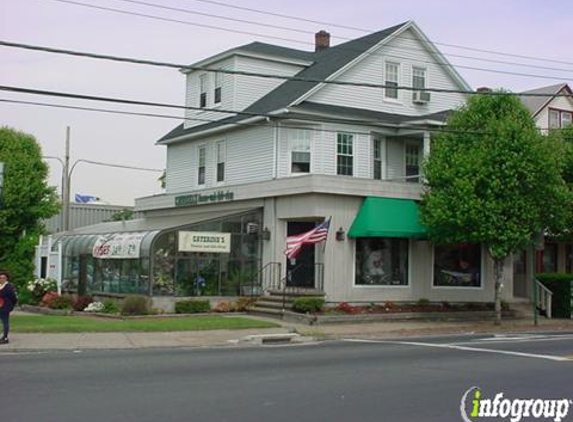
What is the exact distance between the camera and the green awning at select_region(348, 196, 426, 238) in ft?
91.0

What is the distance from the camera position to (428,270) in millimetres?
30094

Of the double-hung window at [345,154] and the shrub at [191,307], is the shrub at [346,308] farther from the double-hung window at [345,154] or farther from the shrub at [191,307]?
the double-hung window at [345,154]

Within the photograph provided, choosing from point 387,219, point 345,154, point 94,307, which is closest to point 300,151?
point 345,154

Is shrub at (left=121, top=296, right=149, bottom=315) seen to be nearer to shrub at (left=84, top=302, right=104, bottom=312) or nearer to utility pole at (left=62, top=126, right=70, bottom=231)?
shrub at (left=84, top=302, right=104, bottom=312)

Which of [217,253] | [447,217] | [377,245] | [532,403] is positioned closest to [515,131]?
[447,217]

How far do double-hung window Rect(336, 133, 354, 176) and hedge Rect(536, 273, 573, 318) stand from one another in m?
9.04

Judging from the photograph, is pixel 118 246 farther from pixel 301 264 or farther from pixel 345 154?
pixel 345 154

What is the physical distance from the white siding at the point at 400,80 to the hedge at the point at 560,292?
9015 mm

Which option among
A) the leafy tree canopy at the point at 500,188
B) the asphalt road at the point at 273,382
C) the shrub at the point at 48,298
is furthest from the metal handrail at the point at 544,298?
the shrub at the point at 48,298

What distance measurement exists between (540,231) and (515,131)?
3.89m

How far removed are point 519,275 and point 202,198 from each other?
1428cm

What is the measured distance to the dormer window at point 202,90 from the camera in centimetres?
3647

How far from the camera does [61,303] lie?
99.6 feet

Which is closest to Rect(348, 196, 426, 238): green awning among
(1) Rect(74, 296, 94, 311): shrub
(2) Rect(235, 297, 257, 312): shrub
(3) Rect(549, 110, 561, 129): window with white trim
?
(2) Rect(235, 297, 257, 312): shrub
